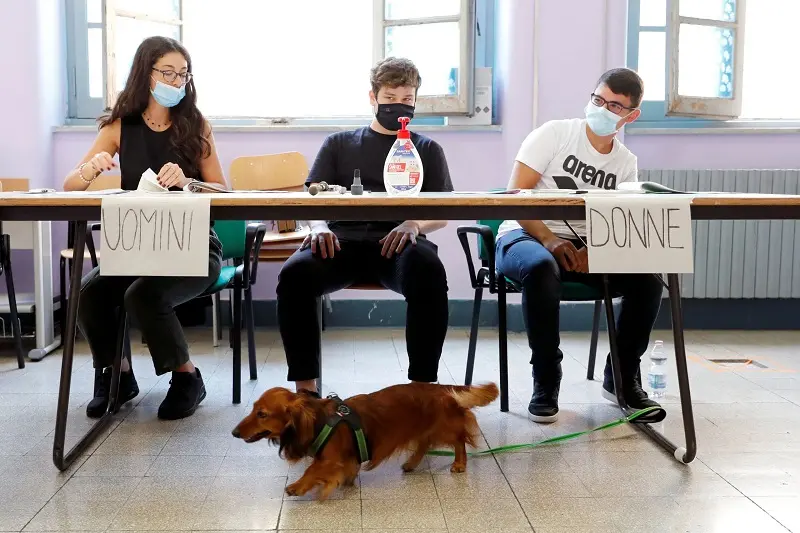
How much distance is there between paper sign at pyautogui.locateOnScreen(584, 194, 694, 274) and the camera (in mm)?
1735

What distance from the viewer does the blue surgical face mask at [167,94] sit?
92.0 inches

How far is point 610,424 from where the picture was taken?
2193mm

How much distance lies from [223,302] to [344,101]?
1.19 metres

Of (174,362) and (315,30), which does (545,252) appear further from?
(315,30)

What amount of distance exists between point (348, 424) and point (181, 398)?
2.67ft

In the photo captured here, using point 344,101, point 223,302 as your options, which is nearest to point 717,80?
point 344,101

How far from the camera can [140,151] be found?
95.5 inches

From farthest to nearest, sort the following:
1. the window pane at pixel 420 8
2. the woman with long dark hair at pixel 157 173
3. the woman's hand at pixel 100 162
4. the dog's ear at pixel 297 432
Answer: the window pane at pixel 420 8
the woman with long dark hair at pixel 157 173
the woman's hand at pixel 100 162
the dog's ear at pixel 297 432

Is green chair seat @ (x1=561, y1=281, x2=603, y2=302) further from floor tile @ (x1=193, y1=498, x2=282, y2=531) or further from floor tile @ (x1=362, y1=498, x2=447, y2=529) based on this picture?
floor tile @ (x1=193, y1=498, x2=282, y2=531)

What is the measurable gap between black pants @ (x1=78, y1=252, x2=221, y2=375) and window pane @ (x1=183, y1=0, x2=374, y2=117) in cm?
191

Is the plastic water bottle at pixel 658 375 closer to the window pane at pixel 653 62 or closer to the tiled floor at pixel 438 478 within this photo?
the tiled floor at pixel 438 478

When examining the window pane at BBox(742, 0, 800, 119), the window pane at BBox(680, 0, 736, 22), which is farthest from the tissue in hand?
the window pane at BBox(742, 0, 800, 119)

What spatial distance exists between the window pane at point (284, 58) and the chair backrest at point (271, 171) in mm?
450

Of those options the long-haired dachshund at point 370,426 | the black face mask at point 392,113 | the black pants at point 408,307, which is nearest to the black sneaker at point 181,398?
the black pants at point 408,307
